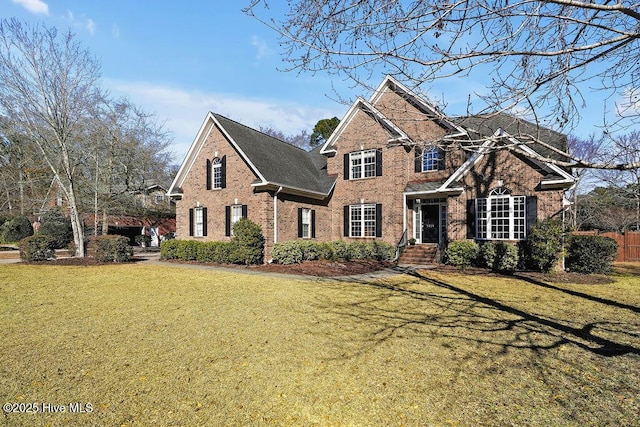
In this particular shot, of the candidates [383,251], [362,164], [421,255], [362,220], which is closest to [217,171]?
[362,164]

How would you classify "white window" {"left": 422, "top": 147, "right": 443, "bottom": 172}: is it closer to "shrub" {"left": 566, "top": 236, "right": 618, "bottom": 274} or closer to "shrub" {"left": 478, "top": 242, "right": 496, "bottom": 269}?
"shrub" {"left": 478, "top": 242, "right": 496, "bottom": 269}

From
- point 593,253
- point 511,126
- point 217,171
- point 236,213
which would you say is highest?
point 511,126

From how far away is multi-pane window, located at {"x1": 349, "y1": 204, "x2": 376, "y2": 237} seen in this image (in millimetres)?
18312

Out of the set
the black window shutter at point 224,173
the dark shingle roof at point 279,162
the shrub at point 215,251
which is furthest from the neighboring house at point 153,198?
the shrub at point 215,251

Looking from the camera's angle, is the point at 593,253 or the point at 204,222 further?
the point at 204,222

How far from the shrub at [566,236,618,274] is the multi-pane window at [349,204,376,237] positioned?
887cm

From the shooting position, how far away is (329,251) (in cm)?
1716

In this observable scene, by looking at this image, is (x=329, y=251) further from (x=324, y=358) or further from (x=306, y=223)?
(x=324, y=358)

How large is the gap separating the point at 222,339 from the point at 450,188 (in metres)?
13.0

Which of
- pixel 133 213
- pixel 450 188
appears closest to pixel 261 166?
pixel 450 188

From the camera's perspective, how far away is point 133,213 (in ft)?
92.5

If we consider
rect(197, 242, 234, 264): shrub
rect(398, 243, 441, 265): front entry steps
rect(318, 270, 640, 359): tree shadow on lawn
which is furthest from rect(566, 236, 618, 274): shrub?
rect(197, 242, 234, 264): shrub

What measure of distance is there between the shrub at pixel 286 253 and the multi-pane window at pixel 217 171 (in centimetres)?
555

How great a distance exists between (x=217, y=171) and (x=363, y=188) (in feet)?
27.5
